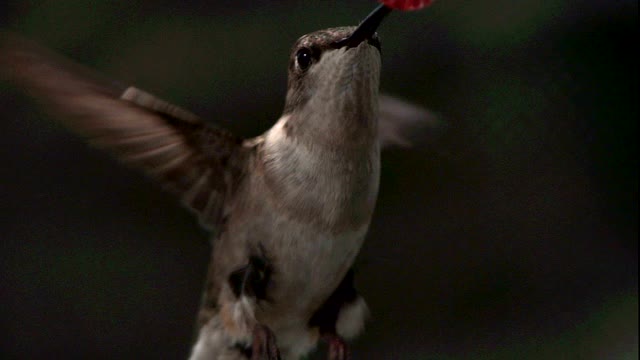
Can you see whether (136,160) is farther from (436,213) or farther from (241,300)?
(436,213)

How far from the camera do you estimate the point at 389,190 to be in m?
1.73

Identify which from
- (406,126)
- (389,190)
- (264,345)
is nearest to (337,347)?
(264,345)

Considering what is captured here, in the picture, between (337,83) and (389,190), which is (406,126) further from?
(389,190)

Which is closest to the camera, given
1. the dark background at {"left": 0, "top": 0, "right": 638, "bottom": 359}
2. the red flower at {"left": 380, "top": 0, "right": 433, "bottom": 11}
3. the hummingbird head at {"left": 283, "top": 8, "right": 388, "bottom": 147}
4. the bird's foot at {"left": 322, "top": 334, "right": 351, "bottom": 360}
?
the red flower at {"left": 380, "top": 0, "right": 433, "bottom": 11}

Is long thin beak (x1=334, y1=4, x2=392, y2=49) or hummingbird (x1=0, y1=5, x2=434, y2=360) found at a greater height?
long thin beak (x1=334, y1=4, x2=392, y2=49)

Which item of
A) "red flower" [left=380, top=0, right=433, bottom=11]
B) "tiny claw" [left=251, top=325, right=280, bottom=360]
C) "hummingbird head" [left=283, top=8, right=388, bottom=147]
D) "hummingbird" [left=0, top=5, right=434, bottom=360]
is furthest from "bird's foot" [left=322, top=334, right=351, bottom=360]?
"red flower" [left=380, top=0, right=433, bottom=11]

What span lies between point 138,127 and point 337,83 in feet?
0.67

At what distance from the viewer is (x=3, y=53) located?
0.76 meters

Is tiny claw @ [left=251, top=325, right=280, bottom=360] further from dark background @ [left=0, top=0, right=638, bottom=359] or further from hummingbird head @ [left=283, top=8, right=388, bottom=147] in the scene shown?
dark background @ [left=0, top=0, right=638, bottom=359]

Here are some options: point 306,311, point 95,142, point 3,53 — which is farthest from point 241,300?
point 3,53

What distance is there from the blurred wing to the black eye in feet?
0.91

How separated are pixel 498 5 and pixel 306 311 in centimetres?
101

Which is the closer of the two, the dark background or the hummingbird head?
the hummingbird head

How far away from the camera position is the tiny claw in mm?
819
